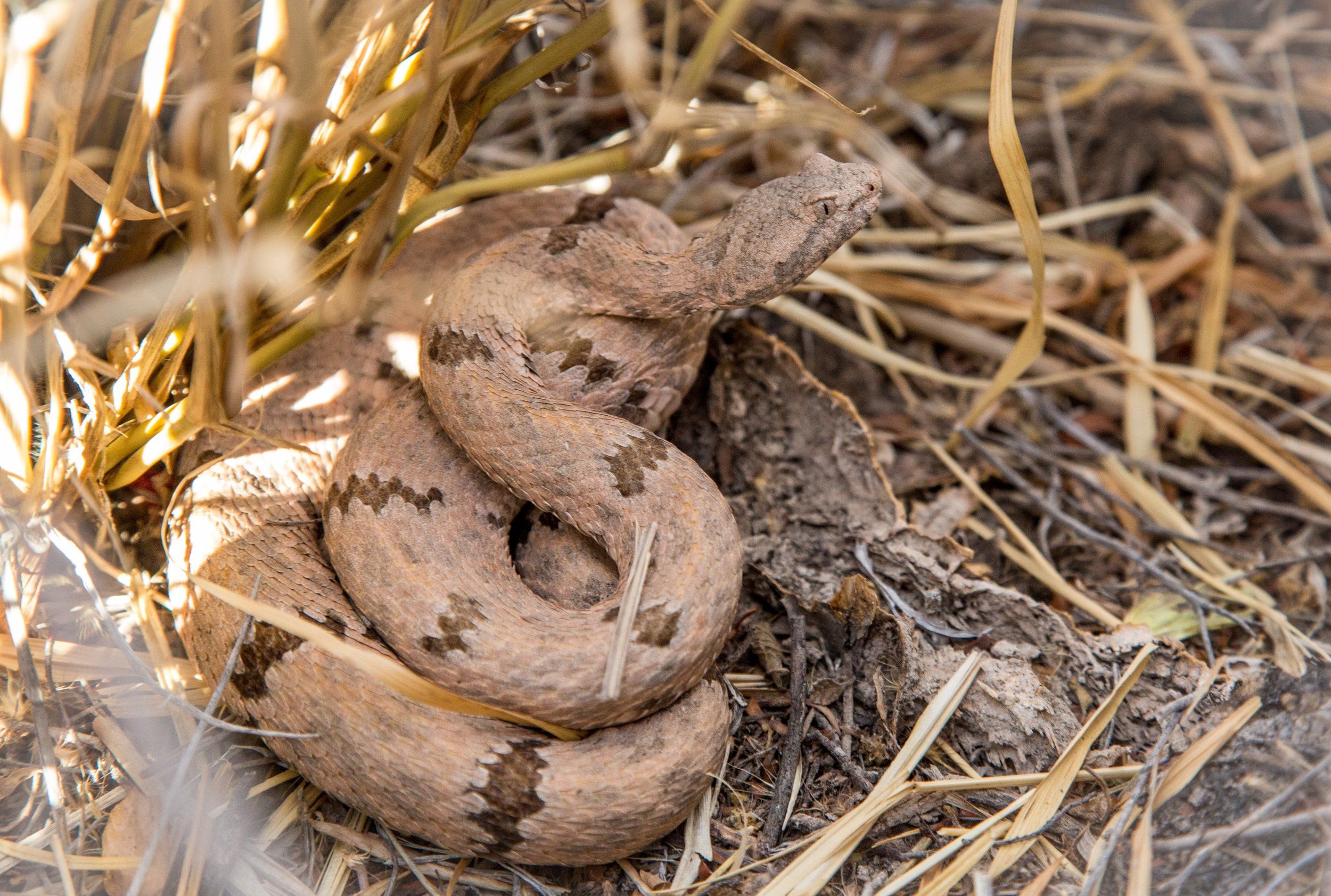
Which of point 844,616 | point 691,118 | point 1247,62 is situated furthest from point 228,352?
point 1247,62

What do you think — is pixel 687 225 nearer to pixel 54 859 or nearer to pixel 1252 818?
pixel 1252 818

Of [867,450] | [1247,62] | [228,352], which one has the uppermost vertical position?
[228,352]

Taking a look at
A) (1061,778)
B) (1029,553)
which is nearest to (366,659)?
(1061,778)

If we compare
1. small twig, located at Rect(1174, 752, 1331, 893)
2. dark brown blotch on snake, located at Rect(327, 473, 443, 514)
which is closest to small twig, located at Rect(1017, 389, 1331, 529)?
small twig, located at Rect(1174, 752, 1331, 893)

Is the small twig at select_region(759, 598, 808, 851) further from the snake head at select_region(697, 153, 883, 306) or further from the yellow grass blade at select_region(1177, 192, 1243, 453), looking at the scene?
the yellow grass blade at select_region(1177, 192, 1243, 453)

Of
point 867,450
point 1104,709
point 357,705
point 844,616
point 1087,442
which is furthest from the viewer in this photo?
point 1087,442

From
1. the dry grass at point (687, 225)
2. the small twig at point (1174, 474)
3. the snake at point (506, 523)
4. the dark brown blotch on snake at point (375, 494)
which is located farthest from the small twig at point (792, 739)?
the small twig at point (1174, 474)

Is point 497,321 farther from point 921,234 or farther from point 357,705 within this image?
point 921,234
